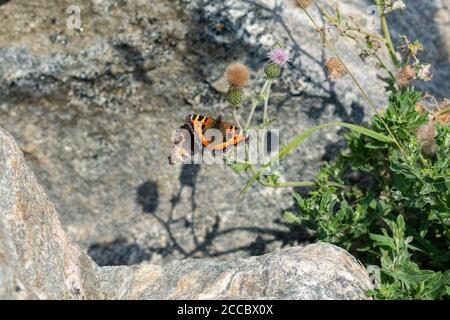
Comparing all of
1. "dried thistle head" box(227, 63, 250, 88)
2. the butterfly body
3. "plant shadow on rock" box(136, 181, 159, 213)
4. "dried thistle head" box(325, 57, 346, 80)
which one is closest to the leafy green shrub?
"dried thistle head" box(325, 57, 346, 80)

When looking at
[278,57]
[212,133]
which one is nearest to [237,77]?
[278,57]

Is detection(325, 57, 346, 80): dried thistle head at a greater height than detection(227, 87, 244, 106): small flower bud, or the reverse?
detection(325, 57, 346, 80): dried thistle head

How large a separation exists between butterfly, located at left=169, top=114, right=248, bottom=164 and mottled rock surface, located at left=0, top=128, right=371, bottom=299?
0.86m

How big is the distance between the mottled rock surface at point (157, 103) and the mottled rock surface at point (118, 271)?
1444mm

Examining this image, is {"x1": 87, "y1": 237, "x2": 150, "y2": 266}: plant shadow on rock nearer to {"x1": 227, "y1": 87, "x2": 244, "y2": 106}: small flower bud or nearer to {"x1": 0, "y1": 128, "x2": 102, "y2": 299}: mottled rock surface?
{"x1": 0, "y1": 128, "x2": 102, "y2": 299}: mottled rock surface

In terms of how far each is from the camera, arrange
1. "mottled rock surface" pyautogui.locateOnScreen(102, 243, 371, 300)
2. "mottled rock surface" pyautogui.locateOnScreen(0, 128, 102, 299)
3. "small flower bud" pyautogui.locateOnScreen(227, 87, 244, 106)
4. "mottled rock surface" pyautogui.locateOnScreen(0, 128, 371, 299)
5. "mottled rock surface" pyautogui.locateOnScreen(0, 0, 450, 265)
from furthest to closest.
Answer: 1. "mottled rock surface" pyautogui.locateOnScreen(0, 0, 450, 265)
2. "small flower bud" pyautogui.locateOnScreen(227, 87, 244, 106)
3. "mottled rock surface" pyautogui.locateOnScreen(102, 243, 371, 300)
4. "mottled rock surface" pyautogui.locateOnScreen(0, 128, 371, 299)
5. "mottled rock surface" pyautogui.locateOnScreen(0, 128, 102, 299)

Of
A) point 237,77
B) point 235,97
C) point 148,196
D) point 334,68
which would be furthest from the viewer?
point 148,196

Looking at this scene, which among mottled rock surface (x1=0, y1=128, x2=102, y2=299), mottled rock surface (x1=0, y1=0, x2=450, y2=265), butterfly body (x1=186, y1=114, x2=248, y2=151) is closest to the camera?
mottled rock surface (x1=0, y1=128, x2=102, y2=299)

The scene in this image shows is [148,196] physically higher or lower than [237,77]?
lower

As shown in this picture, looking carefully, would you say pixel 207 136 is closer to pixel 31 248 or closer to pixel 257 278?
pixel 257 278

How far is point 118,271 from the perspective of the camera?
11.4ft

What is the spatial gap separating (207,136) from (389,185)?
135 centimetres

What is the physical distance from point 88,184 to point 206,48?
153cm

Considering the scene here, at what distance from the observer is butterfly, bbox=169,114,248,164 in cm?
395
